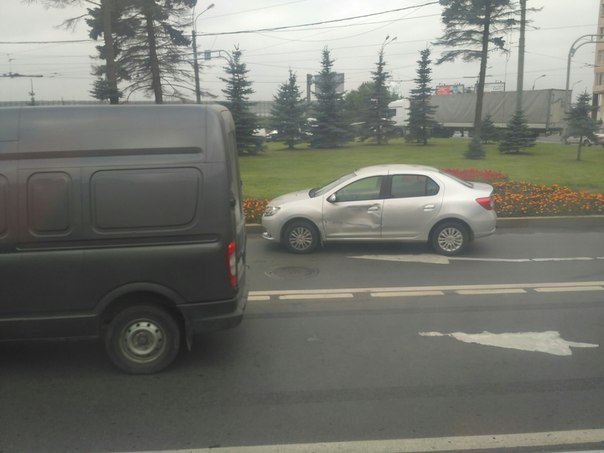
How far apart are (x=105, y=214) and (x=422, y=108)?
32294 mm

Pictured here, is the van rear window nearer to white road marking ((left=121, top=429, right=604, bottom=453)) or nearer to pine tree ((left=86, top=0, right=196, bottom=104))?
white road marking ((left=121, top=429, right=604, bottom=453))

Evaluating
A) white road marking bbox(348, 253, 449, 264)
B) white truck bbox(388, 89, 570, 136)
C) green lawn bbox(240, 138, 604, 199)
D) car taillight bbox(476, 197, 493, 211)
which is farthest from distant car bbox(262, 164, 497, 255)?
white truck bbox(388, 89, 570, 136)

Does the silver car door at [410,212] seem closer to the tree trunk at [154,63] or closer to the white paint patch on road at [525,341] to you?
the white paint patch on road at [525,341]

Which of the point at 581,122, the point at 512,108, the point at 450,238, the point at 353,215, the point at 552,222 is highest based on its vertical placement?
the point at 512,108

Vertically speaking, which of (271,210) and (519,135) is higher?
(519,135)

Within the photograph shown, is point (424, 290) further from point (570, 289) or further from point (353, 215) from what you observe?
point (353, 215)

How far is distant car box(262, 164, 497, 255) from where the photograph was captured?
891cm

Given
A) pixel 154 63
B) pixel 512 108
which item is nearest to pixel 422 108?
pixel 512 108

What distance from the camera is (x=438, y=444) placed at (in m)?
3.47

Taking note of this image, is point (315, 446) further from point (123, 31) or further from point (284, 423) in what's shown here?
point (123, 31)

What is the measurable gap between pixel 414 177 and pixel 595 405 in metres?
5.63

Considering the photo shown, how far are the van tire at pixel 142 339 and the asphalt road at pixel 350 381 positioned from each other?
0.42ft

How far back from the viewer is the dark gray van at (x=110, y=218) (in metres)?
4.18

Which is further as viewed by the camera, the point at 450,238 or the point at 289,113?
the point at 289,113
